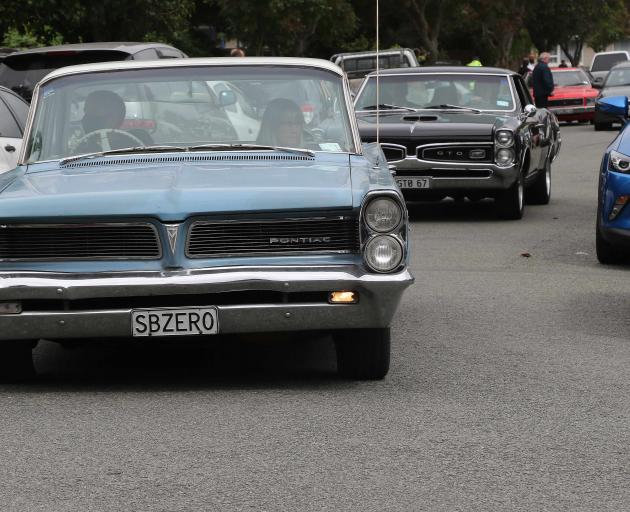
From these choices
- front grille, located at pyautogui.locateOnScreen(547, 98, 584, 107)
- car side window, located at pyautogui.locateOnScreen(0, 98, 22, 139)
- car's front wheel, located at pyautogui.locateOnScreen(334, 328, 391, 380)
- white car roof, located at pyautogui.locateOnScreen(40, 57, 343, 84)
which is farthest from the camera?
front grille, located at pyautogui.locateOnScreen(547, 98, 584, 107)

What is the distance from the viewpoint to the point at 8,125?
44.7ft

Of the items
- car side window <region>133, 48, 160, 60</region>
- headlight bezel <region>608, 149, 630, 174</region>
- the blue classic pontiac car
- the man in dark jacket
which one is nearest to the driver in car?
the blue classic pontiac car

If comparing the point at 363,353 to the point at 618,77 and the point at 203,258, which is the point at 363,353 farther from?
the point at 618,77

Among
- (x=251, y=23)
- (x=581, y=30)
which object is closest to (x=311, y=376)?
(x=251, y=23)

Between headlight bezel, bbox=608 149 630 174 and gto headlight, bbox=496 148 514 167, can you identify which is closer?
headlight bezel, bbox=608 149 630 174

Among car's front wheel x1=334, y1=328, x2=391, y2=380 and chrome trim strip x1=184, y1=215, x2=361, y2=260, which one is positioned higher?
chrome trim strip x1=184, y1=215, x2=361, y2=260

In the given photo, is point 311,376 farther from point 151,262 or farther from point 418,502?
point 418,502

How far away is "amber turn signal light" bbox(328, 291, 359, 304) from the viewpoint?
6910 millimetres

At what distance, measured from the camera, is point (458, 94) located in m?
17.0

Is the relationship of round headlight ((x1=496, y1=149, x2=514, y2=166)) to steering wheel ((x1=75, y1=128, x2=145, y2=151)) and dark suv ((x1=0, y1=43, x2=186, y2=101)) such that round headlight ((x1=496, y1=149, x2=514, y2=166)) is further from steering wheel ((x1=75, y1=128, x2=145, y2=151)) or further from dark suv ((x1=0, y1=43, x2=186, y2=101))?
steering wheel ((x1=75, y1=128, x2=145, y2=151))

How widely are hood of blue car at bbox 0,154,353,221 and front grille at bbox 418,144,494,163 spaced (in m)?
8.64

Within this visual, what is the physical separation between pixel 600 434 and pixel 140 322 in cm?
→ 204

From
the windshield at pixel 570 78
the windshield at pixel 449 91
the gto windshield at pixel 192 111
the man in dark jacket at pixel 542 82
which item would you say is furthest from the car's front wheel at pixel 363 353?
the windshield at pixel 570 78

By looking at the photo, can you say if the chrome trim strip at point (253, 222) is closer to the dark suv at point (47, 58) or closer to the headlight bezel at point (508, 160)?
the headlight bezel at point (508, 160)
